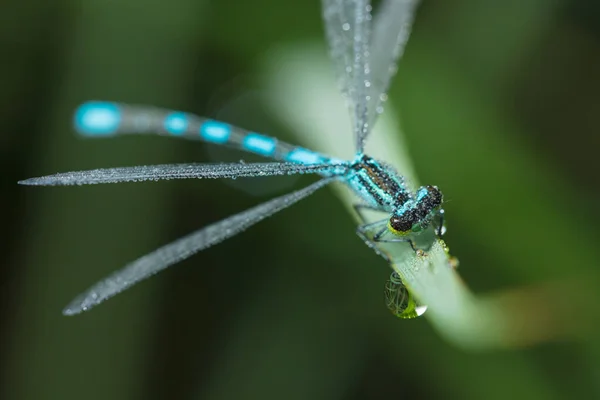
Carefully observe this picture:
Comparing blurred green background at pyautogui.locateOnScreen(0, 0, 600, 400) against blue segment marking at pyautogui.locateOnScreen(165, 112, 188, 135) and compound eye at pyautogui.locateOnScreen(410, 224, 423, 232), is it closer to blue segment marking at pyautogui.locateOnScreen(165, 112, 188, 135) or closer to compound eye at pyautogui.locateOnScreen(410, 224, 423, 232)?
blue segment marking at pyautogui.locateOnScreen(165, 112, 188, 135)

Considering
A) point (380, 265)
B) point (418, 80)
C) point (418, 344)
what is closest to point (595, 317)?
point (418, 344)

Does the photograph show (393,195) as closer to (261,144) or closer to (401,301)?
(401,301)

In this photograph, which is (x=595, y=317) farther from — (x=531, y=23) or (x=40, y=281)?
(x=40, y=281)

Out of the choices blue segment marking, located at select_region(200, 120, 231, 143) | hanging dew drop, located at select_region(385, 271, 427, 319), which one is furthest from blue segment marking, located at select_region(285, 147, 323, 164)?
hanging dew drop, located at select_region(385, 271, 427, 319)

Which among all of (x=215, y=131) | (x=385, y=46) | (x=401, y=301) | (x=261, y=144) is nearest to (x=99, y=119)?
(x=215, y=131)

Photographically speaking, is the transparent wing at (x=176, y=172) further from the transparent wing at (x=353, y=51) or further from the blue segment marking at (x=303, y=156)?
the transparent wing at (x=353, y=51)

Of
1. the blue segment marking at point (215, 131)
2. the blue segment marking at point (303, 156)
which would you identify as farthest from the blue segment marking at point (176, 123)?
the blue segment marking at point (303, 156)
